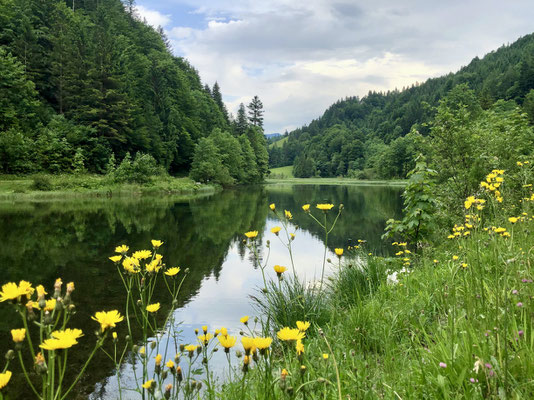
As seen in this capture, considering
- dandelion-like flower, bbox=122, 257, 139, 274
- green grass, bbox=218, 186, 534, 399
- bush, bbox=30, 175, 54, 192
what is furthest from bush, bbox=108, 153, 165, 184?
dandelion-like flower, bbox=122, 257, 139, 274

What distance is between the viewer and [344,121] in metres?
148

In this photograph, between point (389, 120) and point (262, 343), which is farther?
point (389, 120)

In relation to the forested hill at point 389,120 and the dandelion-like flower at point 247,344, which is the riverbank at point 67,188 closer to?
the dandelion-like flower at point 247,344

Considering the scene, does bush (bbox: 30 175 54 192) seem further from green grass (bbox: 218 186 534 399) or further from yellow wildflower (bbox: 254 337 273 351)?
yellow wildflower (bbox: 254 337 273 351)

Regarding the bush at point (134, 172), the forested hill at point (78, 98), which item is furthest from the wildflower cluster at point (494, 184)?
the forested hill at point (78, 98)

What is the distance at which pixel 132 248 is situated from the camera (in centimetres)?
892

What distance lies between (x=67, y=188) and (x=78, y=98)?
1395 centimetres

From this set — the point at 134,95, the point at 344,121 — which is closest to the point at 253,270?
the point at 134,95

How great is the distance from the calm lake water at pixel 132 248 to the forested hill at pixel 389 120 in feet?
130

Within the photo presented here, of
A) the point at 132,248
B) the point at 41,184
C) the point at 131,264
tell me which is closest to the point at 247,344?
the point at 131,264

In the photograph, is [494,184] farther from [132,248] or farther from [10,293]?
[132,248]

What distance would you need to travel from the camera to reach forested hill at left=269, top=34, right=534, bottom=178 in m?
65.4

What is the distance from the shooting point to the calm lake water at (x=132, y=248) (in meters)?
4.66

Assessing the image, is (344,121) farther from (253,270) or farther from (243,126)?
(253,270)
